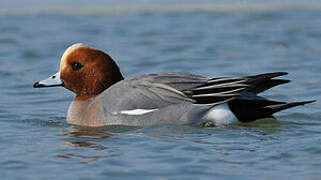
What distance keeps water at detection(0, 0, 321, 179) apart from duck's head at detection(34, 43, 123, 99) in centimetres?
44

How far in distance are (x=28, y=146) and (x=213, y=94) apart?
1.74 metres

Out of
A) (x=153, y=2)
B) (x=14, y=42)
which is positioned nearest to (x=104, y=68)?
(x=14, y=42)

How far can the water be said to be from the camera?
20.1 feet

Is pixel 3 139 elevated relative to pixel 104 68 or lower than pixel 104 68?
lower

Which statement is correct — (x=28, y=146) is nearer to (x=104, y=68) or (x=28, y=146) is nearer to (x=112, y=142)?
(x=112, y=142)

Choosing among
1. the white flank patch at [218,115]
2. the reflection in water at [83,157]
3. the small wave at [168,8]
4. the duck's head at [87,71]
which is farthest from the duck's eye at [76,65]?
the small wave at [168,8]

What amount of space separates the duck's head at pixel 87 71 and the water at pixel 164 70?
0.44 meters

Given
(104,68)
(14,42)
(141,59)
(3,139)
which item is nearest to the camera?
(3,139)

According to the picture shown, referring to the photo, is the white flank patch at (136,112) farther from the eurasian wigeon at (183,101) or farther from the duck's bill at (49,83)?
the duck's bill at (49,83)

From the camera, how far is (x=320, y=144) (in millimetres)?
6621

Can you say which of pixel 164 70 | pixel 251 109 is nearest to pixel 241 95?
pixel 251 109

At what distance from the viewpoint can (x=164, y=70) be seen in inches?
448

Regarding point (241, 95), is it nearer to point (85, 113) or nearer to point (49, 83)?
point (85, 113)

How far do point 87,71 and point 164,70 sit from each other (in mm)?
3501
